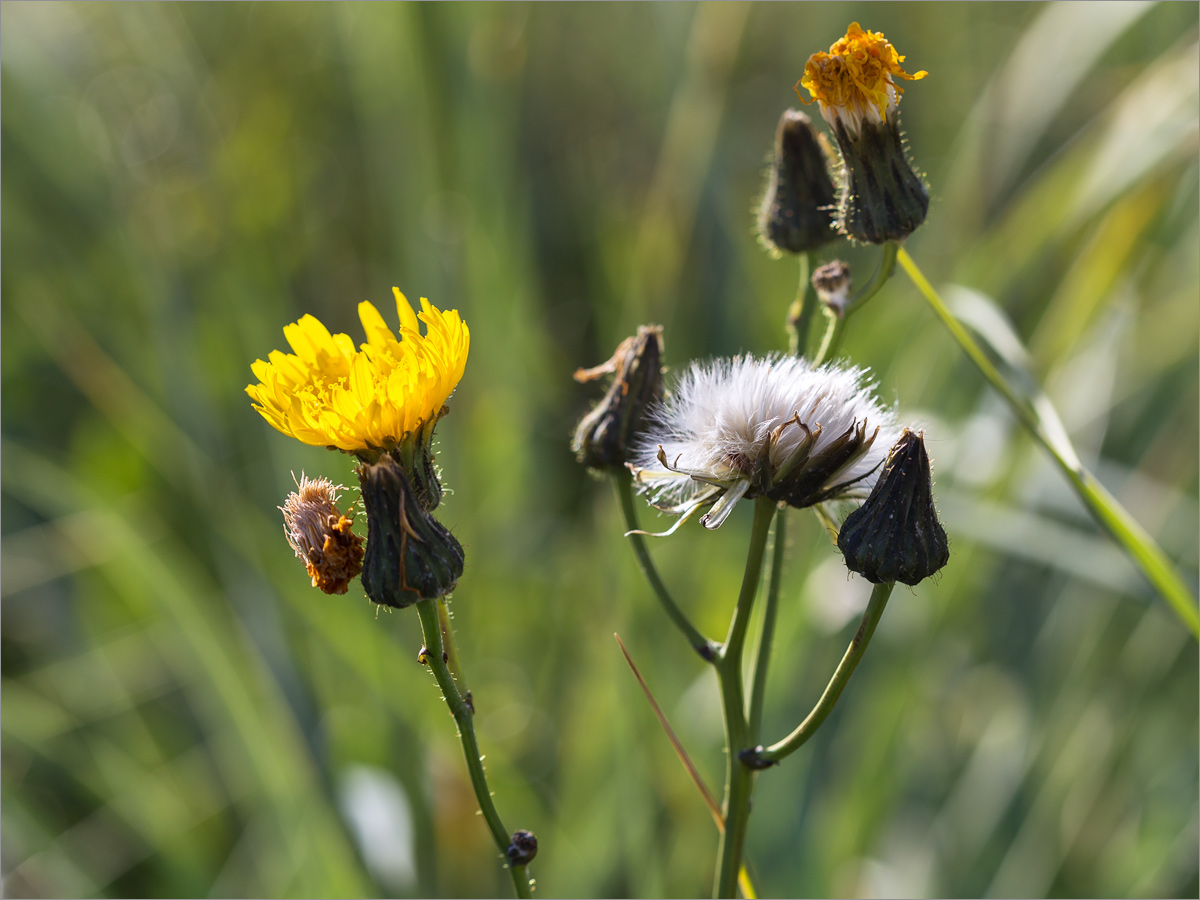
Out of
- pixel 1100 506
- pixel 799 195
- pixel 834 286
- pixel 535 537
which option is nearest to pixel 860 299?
pixel 834 286

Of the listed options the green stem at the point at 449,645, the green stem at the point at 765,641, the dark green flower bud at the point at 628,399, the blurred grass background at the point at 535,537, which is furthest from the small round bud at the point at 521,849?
the blurred grass background at the point at 535,537

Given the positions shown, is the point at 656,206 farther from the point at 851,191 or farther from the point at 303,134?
the point at 303,134

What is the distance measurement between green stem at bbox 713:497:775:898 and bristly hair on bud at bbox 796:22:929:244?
48 centimetres

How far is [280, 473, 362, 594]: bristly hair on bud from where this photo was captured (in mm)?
1154

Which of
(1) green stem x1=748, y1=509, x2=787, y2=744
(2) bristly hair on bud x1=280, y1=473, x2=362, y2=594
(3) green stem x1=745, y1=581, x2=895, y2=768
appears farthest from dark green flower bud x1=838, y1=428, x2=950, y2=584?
(2) bristly hair on bud x1=280, y1=473, x2=362, y2=594

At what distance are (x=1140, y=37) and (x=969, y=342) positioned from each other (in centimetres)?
347

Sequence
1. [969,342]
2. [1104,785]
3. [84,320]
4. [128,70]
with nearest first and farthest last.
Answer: [969,342] → [1104,785] → [84,320] → [128,70]

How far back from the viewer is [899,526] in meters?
1.01

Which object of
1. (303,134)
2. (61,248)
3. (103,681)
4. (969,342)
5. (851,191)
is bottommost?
(103,681)

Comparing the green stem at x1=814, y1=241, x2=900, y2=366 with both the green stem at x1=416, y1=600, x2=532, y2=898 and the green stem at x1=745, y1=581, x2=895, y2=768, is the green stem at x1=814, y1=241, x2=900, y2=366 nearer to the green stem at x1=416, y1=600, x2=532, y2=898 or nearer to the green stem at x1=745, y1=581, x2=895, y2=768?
the green stem at x1=745, y1=581, x2=895, y2=768

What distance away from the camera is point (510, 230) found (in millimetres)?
3307

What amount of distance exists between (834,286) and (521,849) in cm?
88

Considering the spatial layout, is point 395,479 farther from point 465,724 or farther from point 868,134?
point 868,134

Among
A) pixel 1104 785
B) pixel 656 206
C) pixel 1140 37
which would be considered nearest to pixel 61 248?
pixel 656 206
